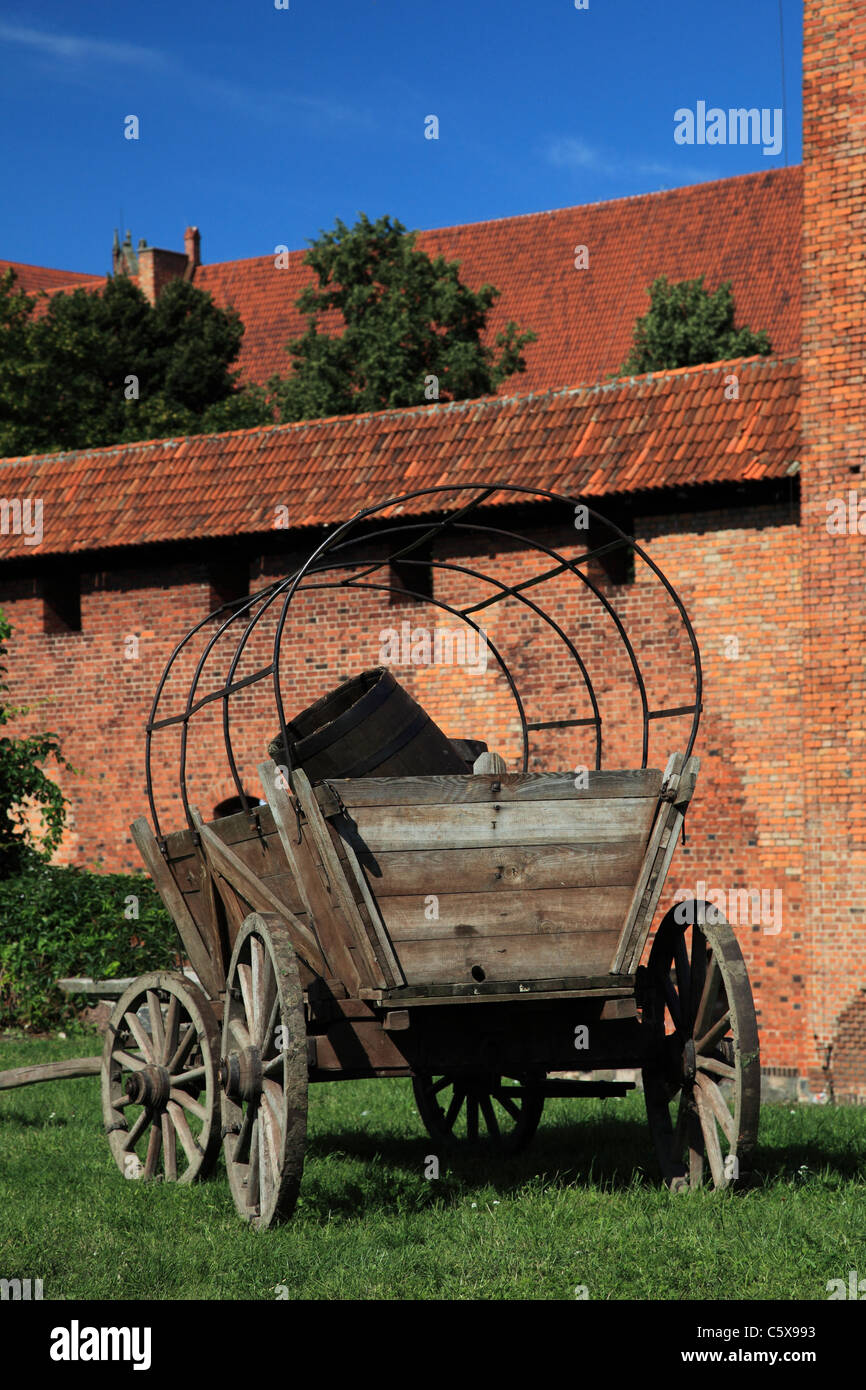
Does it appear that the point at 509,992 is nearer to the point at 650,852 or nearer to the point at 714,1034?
the point at 650,852

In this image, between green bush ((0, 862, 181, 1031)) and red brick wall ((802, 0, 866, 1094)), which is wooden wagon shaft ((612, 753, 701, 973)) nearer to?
red brick wall ((802, 0, 866, 1094))

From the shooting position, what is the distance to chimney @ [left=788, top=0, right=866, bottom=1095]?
1073 cm

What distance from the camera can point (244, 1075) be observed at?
5.60 m

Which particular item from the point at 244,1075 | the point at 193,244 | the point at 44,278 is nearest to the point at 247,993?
the point at 244,1075

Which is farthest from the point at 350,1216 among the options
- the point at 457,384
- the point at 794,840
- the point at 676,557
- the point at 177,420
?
the point at 177,420

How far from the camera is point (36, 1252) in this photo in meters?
5.24

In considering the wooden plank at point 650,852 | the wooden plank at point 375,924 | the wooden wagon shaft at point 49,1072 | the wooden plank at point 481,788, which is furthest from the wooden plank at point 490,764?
the wooden wagon shaft at point 49,1072

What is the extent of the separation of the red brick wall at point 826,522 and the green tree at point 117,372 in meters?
14.4

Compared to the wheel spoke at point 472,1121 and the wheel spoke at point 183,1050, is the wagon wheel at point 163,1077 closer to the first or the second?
the wheel spoke at point 183,1050

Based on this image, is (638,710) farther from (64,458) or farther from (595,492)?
(64,458)

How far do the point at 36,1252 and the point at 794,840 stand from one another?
7230 millimetres

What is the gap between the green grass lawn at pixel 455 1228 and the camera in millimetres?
4820

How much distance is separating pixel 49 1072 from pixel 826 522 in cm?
A: 657

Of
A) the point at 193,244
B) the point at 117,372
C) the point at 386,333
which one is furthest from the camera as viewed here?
the point at 193,244
